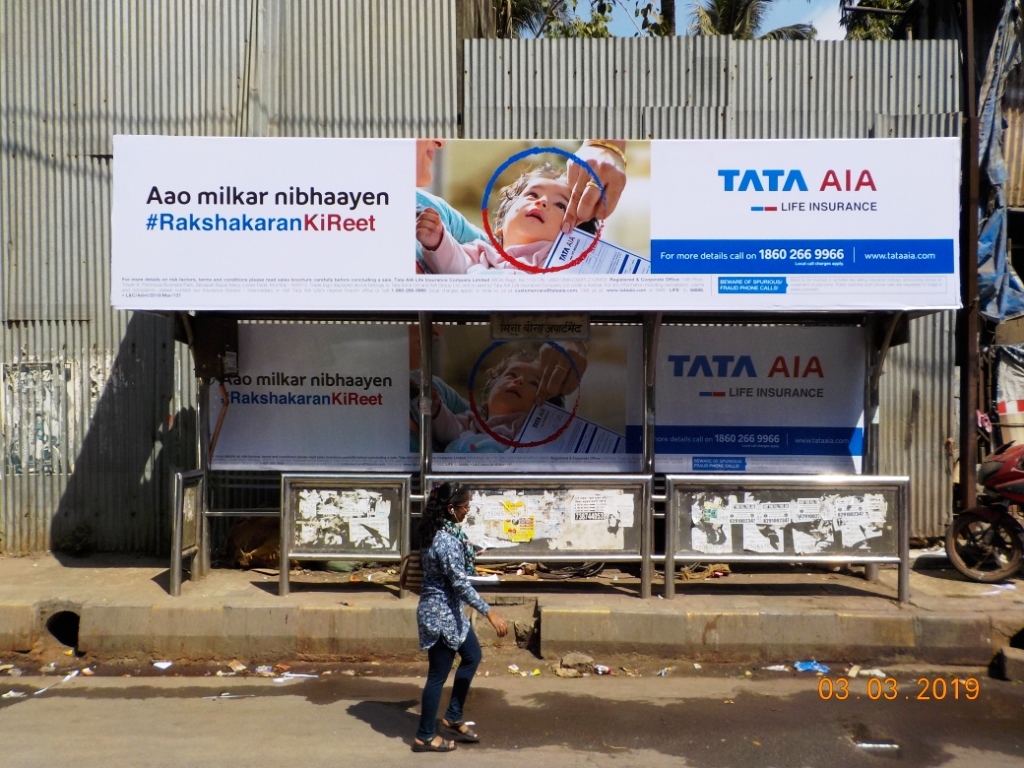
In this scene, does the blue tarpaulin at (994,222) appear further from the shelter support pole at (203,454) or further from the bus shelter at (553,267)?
the shelter support pole at (203,454)

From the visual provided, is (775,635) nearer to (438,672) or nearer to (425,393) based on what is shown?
(438,672)

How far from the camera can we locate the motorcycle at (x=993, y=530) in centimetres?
756

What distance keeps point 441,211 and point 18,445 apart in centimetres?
522

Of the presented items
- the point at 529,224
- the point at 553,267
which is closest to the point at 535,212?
the point at 529,224

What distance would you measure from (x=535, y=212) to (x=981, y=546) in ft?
16.3

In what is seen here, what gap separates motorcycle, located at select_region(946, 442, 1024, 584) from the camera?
7559mm

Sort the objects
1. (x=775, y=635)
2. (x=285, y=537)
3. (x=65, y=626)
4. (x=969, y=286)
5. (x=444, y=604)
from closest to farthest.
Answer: (x=444, y=604), (x=775, y=635), (x=285, y=537), (x=65, y=626), (x=969, y=286)

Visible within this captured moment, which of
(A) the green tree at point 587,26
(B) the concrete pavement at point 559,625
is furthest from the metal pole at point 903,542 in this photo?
(A) the green tree at point 587,26

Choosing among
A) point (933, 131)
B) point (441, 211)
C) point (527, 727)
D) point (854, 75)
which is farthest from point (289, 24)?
point (527, 727)

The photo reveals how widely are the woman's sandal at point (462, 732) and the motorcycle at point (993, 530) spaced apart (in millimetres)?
4944

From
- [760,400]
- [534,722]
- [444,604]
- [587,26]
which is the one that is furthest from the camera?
[587,26]

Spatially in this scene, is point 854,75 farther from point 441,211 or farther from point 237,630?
point 237,630

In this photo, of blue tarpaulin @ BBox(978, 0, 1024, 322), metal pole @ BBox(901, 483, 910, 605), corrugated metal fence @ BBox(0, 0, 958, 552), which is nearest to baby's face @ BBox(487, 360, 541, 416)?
corrugated metal fence @ BBox(0, 0, 958, 552)
